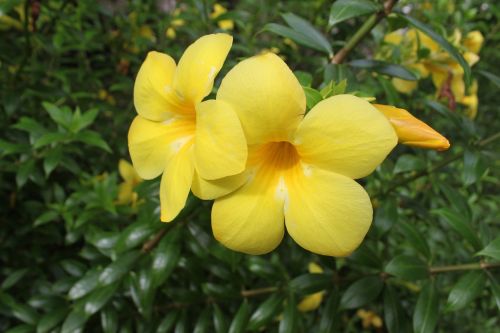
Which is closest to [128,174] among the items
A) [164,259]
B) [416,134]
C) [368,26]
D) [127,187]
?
[127,187]

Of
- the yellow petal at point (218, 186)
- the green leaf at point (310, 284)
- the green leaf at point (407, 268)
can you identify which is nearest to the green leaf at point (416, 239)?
the green leaf at point (407, 268)

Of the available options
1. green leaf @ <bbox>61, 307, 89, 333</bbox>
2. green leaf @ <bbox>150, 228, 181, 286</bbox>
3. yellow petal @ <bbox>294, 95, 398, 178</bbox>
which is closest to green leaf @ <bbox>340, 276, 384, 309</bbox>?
green leaf @ <bbox>150, 228, 181, 286</bbox>

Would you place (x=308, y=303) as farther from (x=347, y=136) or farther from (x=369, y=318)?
(x=347, y=136)

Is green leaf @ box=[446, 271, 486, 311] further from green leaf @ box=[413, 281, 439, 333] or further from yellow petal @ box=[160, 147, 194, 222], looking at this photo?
yellow petal @ box=[160, 147, 194, 222]

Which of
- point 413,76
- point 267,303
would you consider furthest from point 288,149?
point 267,303

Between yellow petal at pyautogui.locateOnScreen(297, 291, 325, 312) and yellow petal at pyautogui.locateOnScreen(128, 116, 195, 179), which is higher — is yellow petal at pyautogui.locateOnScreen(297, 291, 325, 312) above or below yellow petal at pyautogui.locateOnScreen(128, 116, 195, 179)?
below
